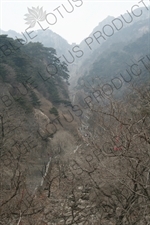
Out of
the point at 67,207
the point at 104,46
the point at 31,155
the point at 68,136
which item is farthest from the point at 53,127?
the point at 104,46

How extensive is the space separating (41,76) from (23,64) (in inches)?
149

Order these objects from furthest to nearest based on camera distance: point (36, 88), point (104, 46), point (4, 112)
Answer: point (104, 46) < point (36, 88) < point (4, 112)

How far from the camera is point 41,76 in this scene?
1291 inches

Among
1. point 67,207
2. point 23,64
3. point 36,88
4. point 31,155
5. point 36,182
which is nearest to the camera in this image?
point 67,207

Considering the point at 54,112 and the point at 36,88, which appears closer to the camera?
the point at 54,112

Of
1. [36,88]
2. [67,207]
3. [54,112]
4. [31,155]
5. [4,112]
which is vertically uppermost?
[36,88]

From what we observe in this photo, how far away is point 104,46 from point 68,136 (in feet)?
181

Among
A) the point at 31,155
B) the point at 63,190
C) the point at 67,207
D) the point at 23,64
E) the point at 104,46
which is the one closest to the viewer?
the point at 67,207

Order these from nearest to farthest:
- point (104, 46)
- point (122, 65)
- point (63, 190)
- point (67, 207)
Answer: point (67, 207)
point (63, 190)
point (122, 65)
point (104, 46)

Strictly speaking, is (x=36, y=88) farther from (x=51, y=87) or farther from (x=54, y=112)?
(x=54, y=112)

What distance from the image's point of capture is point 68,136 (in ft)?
78.8

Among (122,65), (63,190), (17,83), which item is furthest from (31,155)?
(122,65)

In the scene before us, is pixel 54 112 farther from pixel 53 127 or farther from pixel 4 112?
pixel 4 112

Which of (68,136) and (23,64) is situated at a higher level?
(23,64)
